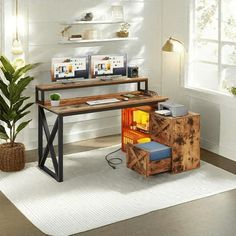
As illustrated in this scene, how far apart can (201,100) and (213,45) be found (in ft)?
2.14

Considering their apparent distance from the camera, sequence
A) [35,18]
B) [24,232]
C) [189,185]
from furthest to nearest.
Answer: [35,18] < [189,185] < [24,232]

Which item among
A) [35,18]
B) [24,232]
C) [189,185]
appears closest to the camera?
[24,232]

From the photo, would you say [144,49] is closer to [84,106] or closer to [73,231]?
[84,106]

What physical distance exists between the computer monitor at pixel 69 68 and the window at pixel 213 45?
132cm

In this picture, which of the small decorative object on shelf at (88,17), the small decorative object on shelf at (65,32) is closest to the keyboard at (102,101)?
the small decorative object on shelf at (65,32)

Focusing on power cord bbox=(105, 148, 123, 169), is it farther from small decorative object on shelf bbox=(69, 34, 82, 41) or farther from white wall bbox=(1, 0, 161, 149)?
small decorative object on shelf bbox=(69, 34, 82, 41)

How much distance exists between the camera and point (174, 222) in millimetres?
4203

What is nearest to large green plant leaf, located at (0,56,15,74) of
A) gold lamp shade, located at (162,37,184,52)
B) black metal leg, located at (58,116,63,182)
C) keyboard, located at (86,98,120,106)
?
black metal leg, located at (58,116,63,182)

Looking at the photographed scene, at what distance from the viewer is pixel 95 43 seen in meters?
6.29

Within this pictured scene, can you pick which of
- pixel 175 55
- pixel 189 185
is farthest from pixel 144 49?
pixel 189 185

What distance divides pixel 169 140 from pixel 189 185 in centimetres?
51

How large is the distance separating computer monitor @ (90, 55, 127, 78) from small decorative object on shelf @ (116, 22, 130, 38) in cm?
37

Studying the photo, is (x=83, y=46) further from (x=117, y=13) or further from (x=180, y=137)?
(x=180, y=137)

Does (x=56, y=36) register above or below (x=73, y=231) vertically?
above
